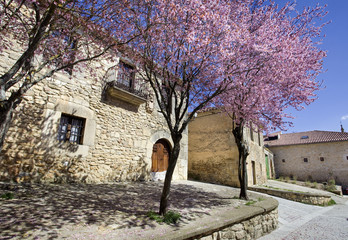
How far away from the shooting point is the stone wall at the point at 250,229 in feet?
11.0

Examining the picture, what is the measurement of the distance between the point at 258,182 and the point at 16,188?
518 inches

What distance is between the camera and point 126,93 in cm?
702

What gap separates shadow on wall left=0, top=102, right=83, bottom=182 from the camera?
4.64 metres

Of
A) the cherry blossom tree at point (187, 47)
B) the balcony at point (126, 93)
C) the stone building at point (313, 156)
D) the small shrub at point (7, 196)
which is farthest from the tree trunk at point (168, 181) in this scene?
the stone building at point (313, 156)

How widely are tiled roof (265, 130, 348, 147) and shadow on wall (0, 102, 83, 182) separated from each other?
25.0 metres

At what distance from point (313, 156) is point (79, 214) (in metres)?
25.6

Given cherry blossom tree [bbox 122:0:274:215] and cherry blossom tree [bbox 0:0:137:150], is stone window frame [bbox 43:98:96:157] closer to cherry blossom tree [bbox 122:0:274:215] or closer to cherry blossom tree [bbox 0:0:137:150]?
cherry blossom tree [bbox 0:0:137:150]

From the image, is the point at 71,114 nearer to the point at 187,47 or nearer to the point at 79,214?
the point at 79,214

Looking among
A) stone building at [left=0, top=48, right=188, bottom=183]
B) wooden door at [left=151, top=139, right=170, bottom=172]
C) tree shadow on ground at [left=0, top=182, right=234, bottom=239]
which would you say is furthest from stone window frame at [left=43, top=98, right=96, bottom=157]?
wooden door at [left=151, top=139, right=170, bottom=172]

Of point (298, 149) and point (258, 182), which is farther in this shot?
point (298, 149)

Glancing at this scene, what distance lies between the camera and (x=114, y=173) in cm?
675

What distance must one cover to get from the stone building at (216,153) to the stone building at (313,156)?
1196 cm

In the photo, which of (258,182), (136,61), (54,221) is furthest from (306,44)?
(258,182)

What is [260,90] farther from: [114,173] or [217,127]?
[217,127]
